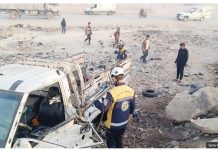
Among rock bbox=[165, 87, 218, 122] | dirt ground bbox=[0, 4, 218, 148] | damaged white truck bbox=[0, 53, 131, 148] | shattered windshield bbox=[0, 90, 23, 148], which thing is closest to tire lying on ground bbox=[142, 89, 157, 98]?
dirt ground bbox=[0, 4, 218, 148]

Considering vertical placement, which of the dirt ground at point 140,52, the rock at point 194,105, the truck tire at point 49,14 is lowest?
the dirt ground at point 140,52

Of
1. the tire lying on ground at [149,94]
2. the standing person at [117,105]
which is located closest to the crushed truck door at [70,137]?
the standing person at [117,105]

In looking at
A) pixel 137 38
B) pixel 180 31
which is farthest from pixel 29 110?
pixel 180 31

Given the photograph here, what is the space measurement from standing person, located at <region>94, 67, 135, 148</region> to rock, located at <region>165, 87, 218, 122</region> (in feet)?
6.88

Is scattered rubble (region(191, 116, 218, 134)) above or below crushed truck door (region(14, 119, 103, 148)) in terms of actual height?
below

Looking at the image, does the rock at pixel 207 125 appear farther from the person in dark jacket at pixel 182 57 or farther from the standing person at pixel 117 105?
the person in dark jacket at pixel 182 57

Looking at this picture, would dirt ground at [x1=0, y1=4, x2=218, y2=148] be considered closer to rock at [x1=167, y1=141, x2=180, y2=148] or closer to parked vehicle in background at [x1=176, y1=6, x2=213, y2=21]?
rock at [x1=167, y1=141, x2=180, y2=148]

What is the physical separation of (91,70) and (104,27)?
1347cm

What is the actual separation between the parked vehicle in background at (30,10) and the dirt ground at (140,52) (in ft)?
2.25

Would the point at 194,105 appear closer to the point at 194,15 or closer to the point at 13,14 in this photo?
the point at 13,14

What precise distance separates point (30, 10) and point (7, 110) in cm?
2673

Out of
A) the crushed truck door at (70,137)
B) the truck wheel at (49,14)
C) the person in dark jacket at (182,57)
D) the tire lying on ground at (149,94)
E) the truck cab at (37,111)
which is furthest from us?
the truck wheel at (49,14)

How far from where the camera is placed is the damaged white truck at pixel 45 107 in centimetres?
469

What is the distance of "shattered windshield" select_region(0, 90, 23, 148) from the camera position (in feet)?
14.9
